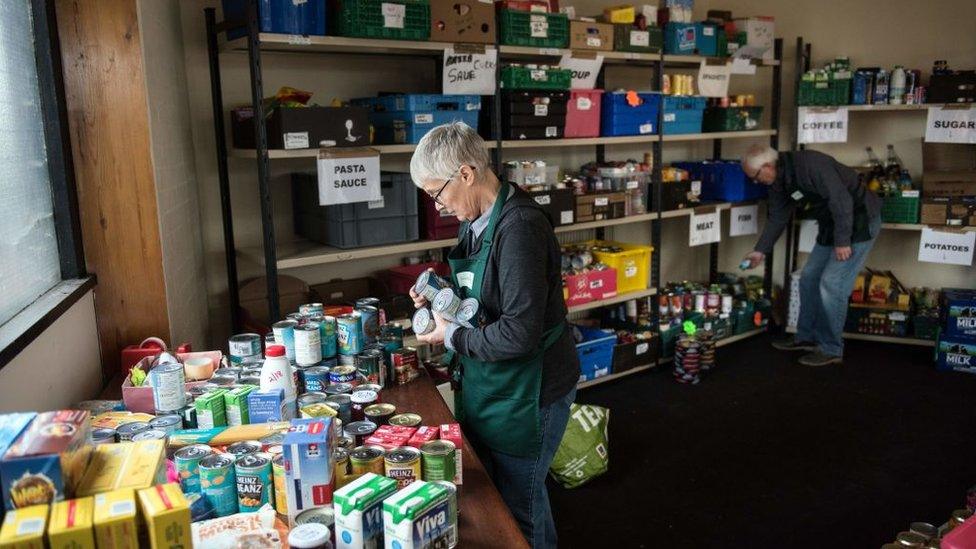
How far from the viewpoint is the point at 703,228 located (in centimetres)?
507

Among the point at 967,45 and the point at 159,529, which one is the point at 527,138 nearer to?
the point at 159,529

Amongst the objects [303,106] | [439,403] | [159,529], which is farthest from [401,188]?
[159,529]

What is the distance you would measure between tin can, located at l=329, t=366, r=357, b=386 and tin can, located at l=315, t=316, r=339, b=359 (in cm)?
11

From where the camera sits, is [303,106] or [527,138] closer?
[303,106]

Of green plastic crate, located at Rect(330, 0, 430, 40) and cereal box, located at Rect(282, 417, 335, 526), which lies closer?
cereal box, located at Rect(282, 417, 335, 526)

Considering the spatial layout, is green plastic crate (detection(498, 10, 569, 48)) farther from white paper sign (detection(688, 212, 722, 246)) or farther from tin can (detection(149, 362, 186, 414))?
tin can (detection(149, 362, 186, 414))

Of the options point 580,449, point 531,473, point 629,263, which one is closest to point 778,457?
point 580,449

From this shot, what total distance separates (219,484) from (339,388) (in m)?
0.60

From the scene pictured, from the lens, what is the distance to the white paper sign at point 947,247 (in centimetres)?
488

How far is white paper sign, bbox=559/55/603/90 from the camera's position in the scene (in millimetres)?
4188

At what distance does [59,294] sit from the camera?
2.12 meters

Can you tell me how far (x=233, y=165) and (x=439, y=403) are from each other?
2.09 metres

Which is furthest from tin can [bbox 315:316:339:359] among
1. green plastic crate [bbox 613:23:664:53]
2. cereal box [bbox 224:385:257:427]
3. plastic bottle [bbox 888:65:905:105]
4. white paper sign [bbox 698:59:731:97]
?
plastic bottle [bbox 888:65:905:105]

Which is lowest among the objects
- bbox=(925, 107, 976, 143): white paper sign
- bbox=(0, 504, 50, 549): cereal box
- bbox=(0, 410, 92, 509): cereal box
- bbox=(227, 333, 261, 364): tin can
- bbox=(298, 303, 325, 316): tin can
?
bbox=(227, 333, 261, 364): tin can
